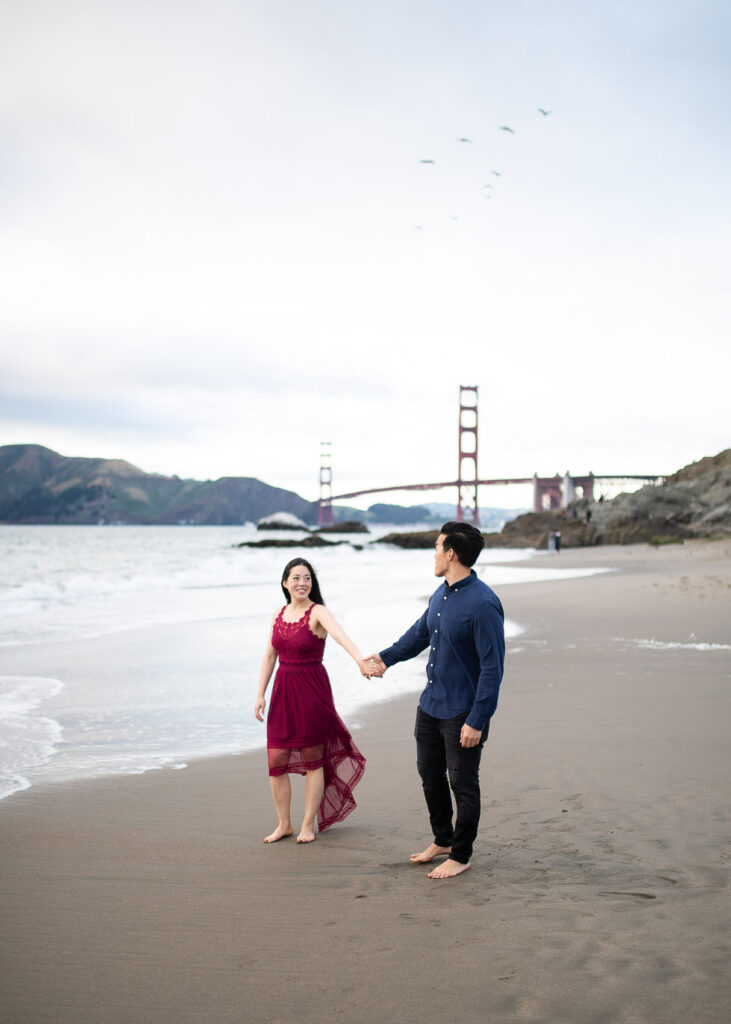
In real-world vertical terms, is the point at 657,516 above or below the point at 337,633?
above

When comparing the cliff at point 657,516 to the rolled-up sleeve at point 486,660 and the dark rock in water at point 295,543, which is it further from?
the rolled-up sleeve at point 486,660

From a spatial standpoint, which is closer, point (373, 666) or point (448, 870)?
point (448, 870)

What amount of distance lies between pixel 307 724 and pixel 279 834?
1.51 ft

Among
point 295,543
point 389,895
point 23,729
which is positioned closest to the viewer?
point 389,895

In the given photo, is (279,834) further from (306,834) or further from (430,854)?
(430,854)

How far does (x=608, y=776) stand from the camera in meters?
4.13

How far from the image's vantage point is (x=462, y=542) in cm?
319

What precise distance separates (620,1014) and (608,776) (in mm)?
2104

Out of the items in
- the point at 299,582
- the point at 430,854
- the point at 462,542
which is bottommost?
the point at 430,854

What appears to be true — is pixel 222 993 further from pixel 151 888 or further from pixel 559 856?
pixel 559 856

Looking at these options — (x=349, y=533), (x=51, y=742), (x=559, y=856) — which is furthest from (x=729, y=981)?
(x=349, y=533)

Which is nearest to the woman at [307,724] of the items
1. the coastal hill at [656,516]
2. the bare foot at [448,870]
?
the bare foot at [448,870]

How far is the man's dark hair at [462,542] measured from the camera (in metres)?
3.19

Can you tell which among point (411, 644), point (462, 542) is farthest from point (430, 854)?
point (462, 542)
